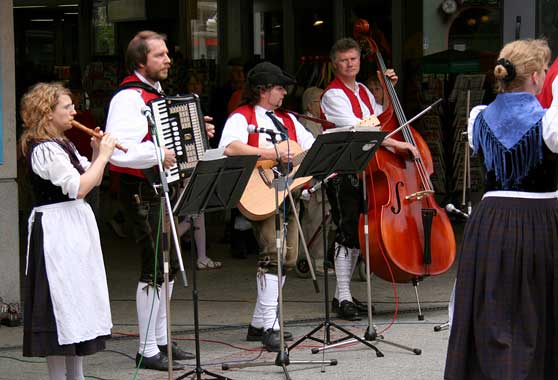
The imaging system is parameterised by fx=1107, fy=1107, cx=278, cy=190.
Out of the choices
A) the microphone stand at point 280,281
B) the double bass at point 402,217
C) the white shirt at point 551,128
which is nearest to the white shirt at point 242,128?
the microphone stand at point 280,281

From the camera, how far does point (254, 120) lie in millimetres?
6773

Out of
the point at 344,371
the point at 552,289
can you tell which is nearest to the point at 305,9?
the point at 344,371

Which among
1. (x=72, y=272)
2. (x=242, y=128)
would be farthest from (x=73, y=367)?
(x=242, y=128)

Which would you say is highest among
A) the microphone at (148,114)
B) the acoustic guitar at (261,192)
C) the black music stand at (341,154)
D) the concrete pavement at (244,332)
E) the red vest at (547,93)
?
the red vest at (547,93)

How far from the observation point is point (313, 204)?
934 centimetres

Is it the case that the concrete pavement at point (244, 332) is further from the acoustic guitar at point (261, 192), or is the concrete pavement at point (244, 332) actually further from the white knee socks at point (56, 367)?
the acoustic guitar at point (261, 192)

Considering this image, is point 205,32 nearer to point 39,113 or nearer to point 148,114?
point 148,114

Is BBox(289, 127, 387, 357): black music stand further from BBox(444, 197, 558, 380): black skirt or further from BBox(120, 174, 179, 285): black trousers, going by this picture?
BBox(444, 197, 558, 380): black skirt

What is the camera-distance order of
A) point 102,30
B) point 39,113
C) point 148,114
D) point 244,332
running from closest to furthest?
point 39,113, point 148,114, point 244,332, point 102,30

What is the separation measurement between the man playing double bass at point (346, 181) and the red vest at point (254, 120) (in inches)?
25.1

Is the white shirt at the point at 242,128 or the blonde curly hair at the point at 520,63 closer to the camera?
the blonde curly hair at the point at 520,63

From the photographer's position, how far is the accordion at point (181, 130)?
5.84 m

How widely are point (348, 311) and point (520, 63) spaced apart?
3.10 meters

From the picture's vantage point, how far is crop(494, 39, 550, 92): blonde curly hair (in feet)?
16.3
